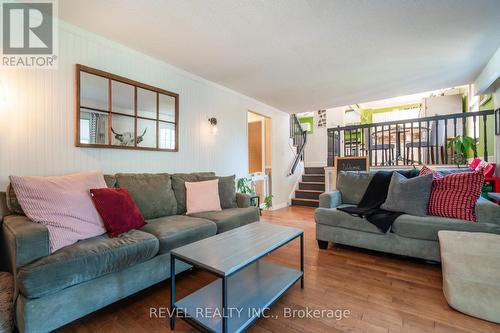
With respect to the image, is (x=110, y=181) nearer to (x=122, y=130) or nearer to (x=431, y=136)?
(x=122, y=130)

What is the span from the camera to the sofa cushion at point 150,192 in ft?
7.67

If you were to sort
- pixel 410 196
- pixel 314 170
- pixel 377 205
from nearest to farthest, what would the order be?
pixel 410 196, pixel 377 205, pixel 314 170

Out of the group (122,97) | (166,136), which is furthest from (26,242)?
(166,136)

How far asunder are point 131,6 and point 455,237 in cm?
335

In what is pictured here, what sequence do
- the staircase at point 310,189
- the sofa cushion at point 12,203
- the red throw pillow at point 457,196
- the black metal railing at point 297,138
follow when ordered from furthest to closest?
the black metal railing at point 297,138 → the staircase at point 310,189 → the red throw pillow at point 457,196 → the sofa cushion at point 12,203

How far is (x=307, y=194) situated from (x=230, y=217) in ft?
12.4

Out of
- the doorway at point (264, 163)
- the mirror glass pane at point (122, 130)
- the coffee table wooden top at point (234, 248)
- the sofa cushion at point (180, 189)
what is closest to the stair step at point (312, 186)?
the doorway at point (264, 163)

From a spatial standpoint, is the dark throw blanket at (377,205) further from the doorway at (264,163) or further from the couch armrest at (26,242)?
the couch armrest at (26,242)

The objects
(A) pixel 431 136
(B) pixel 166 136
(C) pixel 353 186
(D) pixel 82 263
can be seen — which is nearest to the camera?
(D) pixel 82 263

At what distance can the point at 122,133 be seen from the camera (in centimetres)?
258

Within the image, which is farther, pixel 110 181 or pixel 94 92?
pixel 94 92

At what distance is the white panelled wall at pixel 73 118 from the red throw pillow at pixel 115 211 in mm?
647

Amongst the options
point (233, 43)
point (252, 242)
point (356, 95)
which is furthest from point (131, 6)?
point (356, 95)

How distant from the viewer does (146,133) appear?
281cm
